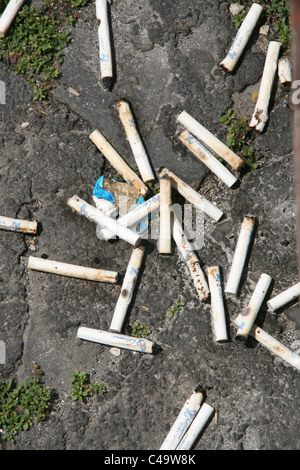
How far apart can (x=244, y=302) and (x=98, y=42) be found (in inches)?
97.7

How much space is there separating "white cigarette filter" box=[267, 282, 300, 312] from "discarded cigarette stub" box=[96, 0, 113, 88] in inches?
86.6

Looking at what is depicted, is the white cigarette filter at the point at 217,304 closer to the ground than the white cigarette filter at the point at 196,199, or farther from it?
closer to the ground

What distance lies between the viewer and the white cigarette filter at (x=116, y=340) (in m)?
3.61

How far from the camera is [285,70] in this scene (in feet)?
12.8

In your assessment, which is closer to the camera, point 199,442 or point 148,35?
point 199,442

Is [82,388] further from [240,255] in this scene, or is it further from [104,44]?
[104,44]

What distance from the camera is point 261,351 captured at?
144 inches

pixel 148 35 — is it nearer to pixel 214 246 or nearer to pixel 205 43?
pixel 205 43

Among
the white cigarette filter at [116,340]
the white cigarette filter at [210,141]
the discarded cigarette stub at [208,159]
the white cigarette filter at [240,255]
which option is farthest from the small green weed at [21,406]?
the white cigarette filter at [210,141]

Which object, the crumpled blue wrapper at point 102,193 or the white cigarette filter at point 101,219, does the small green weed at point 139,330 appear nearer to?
the white cigarette filter at point 101,219

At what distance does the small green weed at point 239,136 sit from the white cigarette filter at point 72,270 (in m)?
1.40

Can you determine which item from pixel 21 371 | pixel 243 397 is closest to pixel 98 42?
pixel 21 371

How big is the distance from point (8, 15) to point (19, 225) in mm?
1791

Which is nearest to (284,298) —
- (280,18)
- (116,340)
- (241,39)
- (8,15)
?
(116,340)
